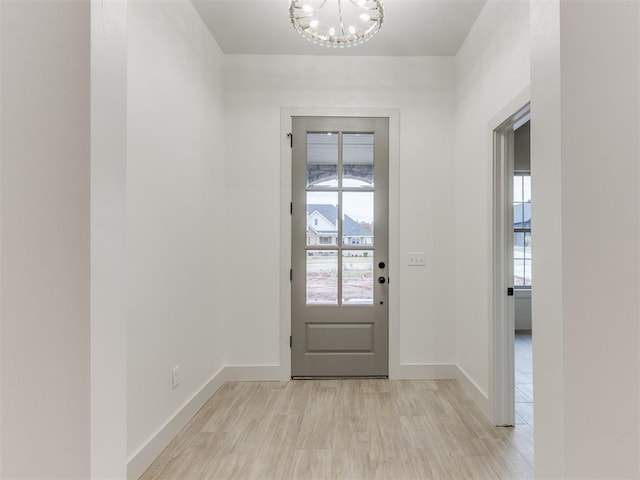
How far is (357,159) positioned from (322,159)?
321 mm

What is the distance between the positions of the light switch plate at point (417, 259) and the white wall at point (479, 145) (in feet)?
0.97

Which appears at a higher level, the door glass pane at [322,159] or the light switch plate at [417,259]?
the door glass pane at [322,159]

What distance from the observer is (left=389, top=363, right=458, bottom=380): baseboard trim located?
3066mm

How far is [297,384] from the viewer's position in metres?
3.00

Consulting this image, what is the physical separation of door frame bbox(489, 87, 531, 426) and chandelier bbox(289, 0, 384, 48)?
1080 millimetres

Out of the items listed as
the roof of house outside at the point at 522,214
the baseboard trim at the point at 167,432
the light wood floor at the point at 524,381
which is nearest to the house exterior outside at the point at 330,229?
the baseboard trim at the point at 167,432

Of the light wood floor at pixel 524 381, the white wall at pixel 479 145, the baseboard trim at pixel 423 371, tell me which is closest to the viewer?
the white wall at pixel 479 145

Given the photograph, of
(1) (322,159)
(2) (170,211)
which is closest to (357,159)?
(1) (322,159)

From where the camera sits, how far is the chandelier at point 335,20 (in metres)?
2.16

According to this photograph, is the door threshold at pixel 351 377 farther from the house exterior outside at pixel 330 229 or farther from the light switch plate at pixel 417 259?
the house exterior outside at pixel 330 229
